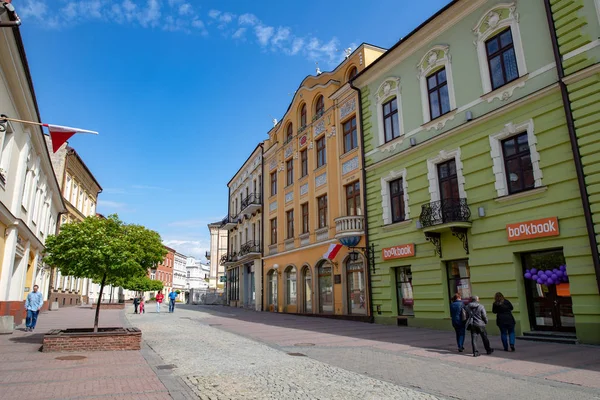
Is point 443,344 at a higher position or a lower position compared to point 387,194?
lower

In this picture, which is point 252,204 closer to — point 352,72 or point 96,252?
point 352,72

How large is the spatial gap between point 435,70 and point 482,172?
4.93 metres

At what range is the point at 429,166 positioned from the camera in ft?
55.0

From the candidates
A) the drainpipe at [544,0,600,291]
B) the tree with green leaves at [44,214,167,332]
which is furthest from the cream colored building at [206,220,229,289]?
the drainpipe at [544,0,600,291]

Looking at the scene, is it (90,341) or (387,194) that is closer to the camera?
(90,341)

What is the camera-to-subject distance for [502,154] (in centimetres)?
1419

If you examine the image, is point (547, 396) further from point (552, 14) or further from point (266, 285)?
point (266, 285)

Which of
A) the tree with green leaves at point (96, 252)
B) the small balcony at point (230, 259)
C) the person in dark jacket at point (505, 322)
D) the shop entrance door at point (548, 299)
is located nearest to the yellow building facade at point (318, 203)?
the shop entrance door at point (548, 299)

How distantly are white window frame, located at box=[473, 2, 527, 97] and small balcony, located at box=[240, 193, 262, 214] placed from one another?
20680 millimetres

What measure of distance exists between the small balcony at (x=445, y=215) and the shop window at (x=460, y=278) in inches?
55.7

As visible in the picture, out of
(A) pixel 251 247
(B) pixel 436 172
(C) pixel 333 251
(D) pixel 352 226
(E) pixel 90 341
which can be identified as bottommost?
(E) pixel 90 341

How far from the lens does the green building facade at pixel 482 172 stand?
12.2 m

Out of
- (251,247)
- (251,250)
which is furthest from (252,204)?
(251,250)

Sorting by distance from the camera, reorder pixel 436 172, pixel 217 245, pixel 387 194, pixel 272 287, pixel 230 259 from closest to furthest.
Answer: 1. pixel 436 172
2. pixel 387 194
3. pixel 272 287
4. pixel 230 259
5. pixel 217 245
